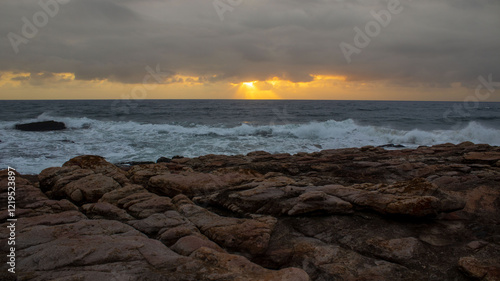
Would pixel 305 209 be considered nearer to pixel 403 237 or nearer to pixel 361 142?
pixel 403 237

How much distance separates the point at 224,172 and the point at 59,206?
3.80 metres

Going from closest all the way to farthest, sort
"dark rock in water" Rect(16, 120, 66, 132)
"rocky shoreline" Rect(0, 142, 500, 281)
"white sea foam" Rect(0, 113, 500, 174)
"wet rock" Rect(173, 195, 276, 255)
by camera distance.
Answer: "rocky shoreline" Rect(0, 142, 500, 281), "wet rock" Rect(173, 195, 276, 255), "white sea foam" Rect(0, 113, 500, 174), "dark rock in water" Rect(16, 120, 66, 132)

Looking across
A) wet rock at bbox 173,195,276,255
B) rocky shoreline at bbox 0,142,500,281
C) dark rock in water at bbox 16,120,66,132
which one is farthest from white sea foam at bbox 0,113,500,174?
wet rock at bbox 173,195,276,255

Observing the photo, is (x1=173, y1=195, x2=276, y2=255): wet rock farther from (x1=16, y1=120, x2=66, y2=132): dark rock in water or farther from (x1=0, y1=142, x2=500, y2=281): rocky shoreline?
(x1=16, y1=120, x2=66, y2=132): dark rock in water

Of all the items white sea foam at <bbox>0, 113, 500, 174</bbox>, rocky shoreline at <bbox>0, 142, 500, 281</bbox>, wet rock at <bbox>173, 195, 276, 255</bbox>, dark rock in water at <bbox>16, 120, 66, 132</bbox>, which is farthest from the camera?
dark rock in water at <bbox>16, 120, 66, 132</bbox>

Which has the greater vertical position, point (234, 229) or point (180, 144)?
point (234, 229)

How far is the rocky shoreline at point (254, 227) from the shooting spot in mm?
3498

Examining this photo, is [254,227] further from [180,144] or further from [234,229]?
[180,144]

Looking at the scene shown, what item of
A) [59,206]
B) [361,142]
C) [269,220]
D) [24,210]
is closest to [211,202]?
[269,220]

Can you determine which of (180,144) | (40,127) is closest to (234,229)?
(180,144)

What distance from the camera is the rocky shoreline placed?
3498 millimetres

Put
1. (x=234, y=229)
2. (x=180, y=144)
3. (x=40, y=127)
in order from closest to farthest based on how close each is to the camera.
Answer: (x=234, y=229), (x=180, y=144), (x=40, y=127)

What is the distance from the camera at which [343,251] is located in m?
4.31

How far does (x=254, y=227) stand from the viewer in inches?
189
